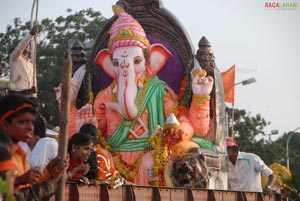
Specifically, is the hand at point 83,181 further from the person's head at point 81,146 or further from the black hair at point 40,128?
the black hair at point 40,128

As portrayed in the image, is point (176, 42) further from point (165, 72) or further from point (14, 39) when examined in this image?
point (14, 39)

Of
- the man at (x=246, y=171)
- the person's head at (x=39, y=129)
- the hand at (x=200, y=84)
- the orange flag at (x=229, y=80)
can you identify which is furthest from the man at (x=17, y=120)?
the orange flag at (x=229, y=80)

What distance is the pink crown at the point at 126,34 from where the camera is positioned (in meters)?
18.6

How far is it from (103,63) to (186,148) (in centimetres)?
292

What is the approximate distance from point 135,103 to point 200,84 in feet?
4.37

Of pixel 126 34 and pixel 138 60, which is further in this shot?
pixel 138 60

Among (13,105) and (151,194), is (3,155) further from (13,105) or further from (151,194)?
(151,194)

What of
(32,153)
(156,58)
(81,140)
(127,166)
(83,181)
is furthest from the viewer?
(156,58)

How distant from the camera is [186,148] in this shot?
1755cm

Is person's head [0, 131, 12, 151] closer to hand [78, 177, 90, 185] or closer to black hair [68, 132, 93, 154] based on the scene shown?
black hair [68, 132, 93, 154]

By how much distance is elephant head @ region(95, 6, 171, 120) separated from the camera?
18641 millimetres

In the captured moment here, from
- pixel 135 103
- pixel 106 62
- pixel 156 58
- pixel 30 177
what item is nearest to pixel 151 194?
pixel 30 177

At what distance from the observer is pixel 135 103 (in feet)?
61.3

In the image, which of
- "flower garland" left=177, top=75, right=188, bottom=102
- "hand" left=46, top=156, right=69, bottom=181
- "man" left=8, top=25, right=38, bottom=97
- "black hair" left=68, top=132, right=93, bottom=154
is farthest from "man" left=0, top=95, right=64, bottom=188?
"flower garland" left=177, top=75, right=188, bottom=102
